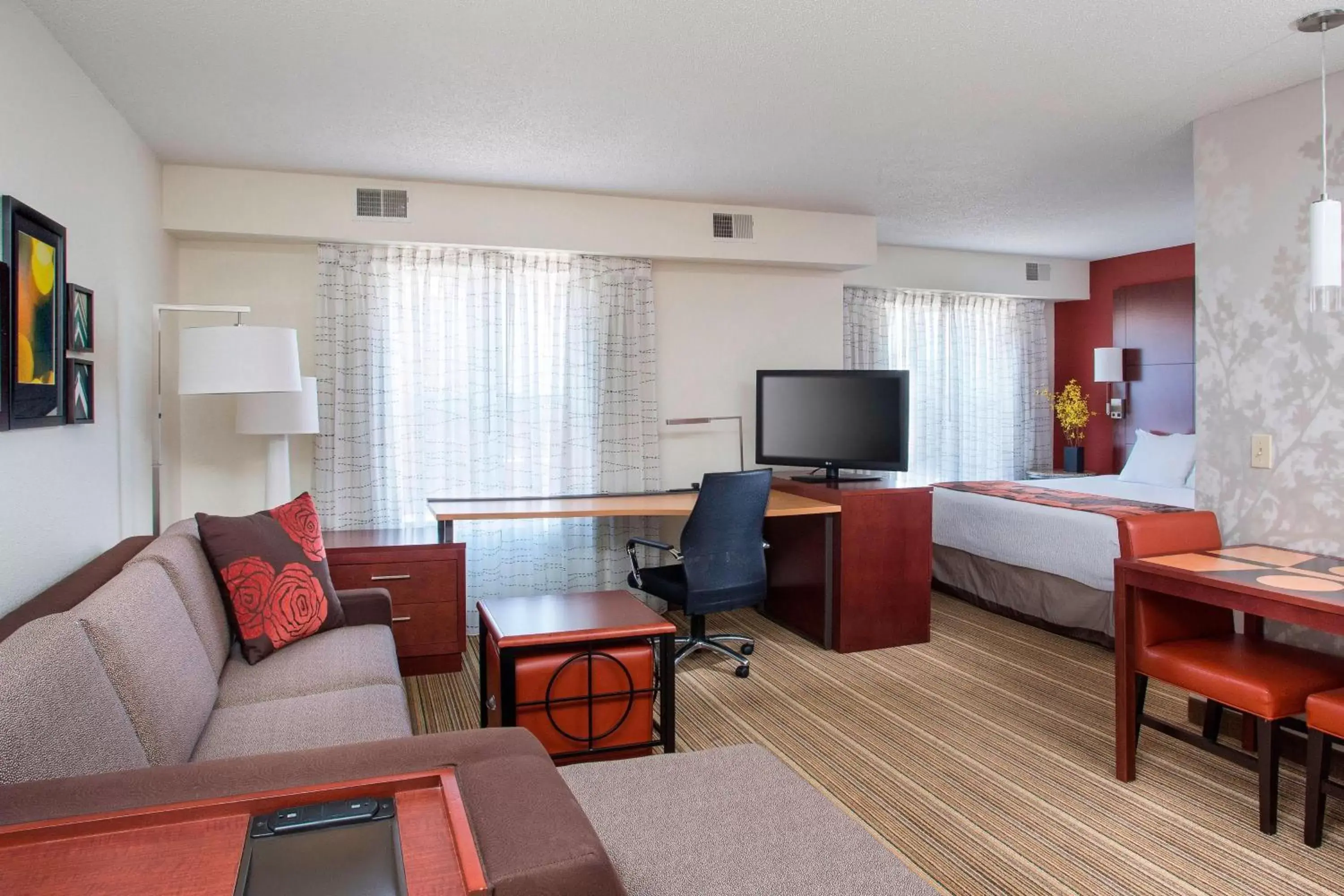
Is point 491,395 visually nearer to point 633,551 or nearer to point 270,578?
point 633,551

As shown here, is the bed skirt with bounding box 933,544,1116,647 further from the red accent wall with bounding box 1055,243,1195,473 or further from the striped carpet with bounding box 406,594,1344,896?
the red accent wall with bounding box 1055,243,1195,473

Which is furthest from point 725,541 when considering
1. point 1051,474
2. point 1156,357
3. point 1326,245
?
point 1156,357

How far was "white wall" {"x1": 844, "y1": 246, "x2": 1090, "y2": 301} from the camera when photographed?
20.3 feet

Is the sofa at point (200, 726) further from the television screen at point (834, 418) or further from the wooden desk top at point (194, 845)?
the television screen at point (834, 418)

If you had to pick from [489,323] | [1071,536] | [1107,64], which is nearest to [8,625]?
[489,323]

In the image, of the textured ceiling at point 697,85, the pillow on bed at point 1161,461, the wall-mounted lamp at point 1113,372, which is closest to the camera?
the textured ceiling at point 697,85

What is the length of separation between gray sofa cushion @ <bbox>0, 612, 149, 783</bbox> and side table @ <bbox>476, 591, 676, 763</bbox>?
1149mm

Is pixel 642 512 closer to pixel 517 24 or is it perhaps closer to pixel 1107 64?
pixel 517 24

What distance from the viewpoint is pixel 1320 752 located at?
2.28 metres

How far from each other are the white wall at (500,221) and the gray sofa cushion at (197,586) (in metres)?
2.06

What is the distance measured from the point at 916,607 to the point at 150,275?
4077mm

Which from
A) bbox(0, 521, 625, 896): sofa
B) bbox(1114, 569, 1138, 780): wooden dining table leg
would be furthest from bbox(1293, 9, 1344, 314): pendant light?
bbox(0, 521, 625, 896): sofa

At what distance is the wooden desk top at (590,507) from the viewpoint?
3871 mm

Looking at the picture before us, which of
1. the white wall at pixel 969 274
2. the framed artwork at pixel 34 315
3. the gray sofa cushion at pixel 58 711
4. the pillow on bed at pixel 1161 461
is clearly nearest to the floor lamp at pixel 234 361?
the framed artwork at pixel 34 315
